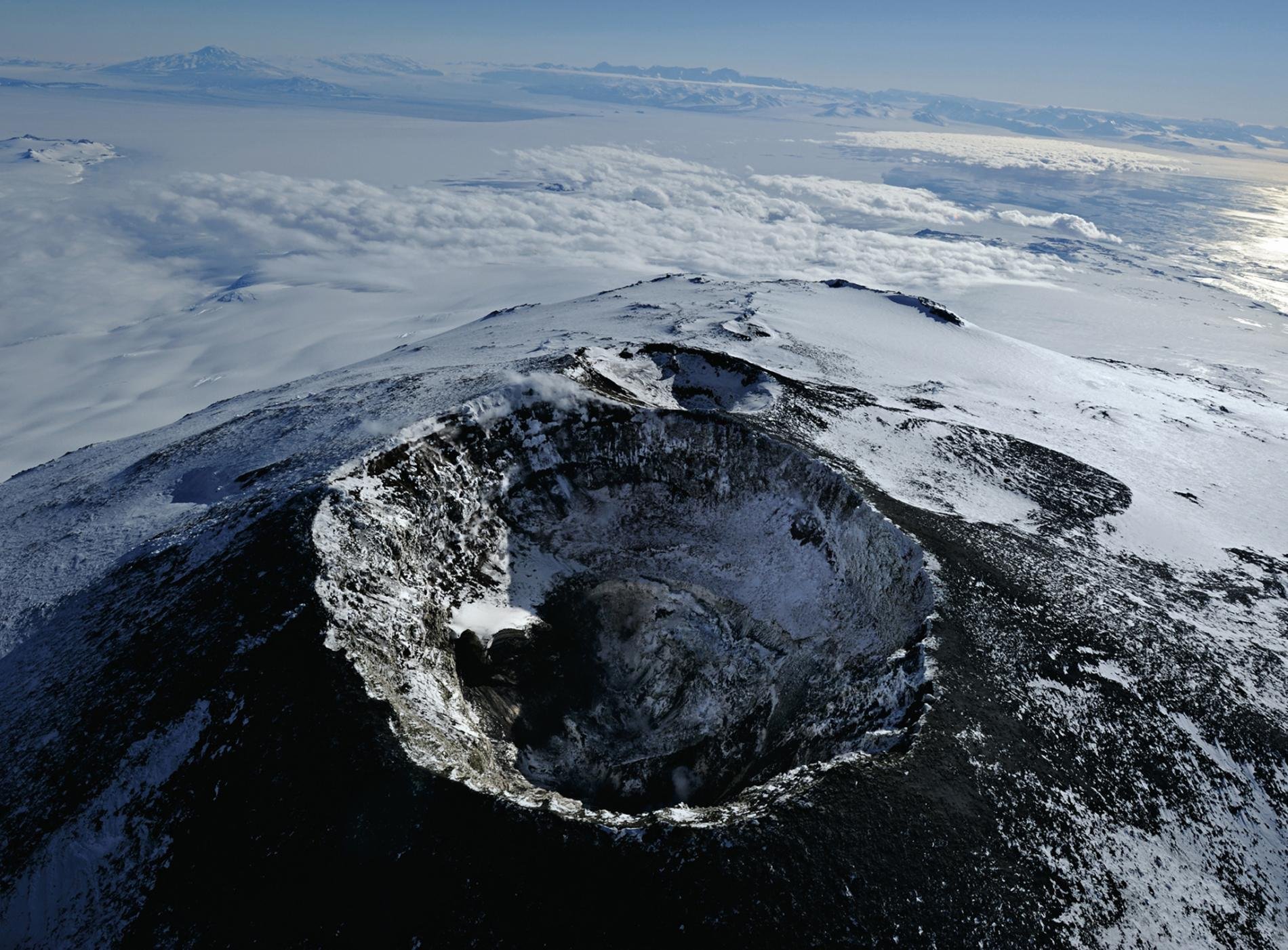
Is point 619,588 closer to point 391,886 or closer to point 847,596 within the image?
point 847,596

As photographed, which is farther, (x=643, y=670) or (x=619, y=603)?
(x=619, y=603)

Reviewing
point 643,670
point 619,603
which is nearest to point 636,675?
point 643,670

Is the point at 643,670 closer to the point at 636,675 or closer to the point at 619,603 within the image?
the point at 636,675

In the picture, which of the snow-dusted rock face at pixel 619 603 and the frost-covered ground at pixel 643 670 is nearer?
the frost-covered ground at pixel 643 670

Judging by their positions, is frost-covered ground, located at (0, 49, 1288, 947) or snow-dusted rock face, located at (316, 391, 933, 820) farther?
snow-dusted rock face, located at (316, 391, 933, 820)

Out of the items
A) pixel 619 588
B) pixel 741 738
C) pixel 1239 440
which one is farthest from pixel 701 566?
pixel 1239 440
